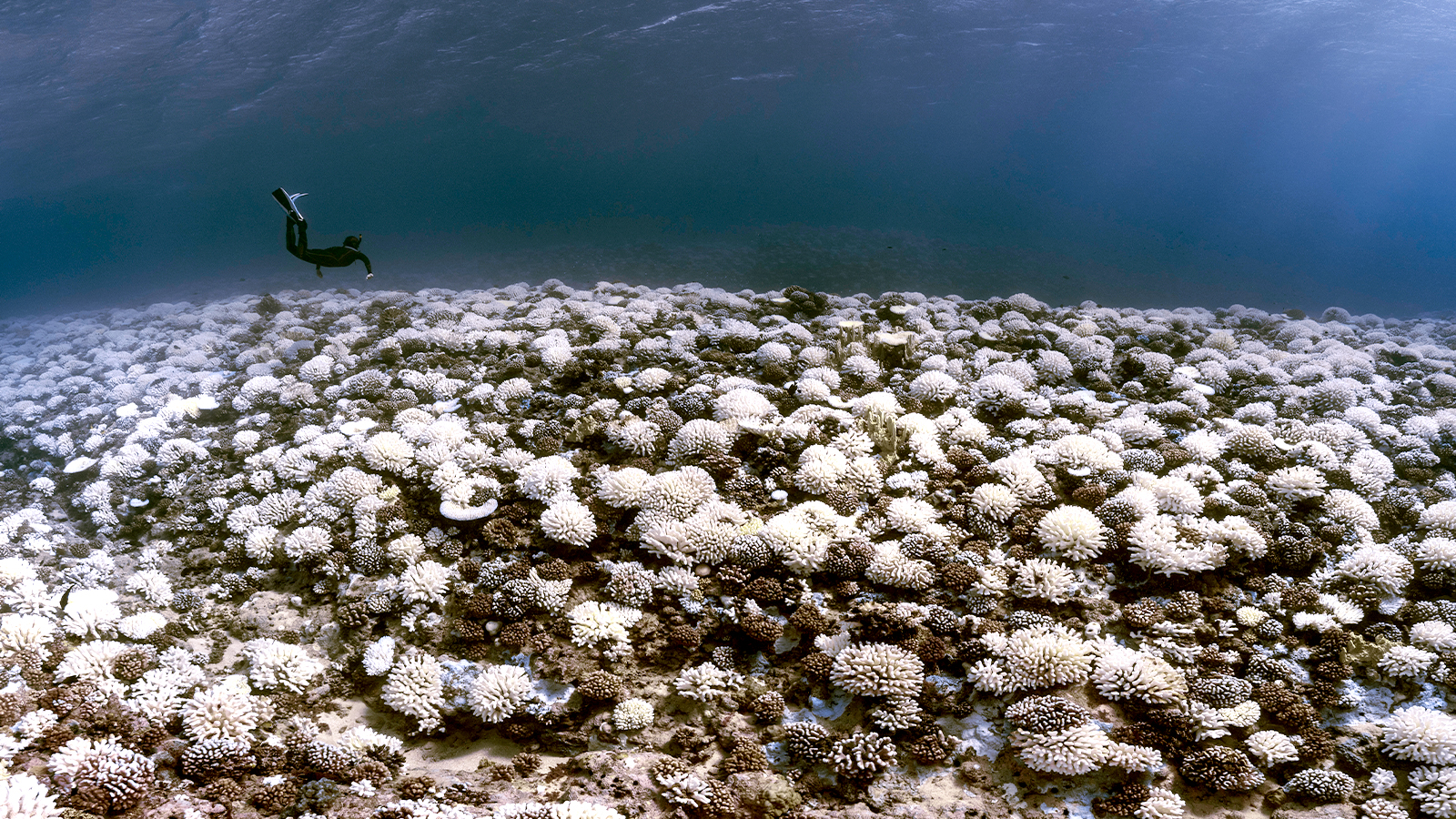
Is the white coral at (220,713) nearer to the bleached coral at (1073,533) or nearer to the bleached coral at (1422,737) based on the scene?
the bleached coral at (1073,533)

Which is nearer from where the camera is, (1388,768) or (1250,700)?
(1388,768)

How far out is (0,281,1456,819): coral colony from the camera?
3943 mm

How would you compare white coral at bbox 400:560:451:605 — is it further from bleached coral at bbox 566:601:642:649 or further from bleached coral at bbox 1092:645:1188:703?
bleached coral at bbox 1092:645:1188:703

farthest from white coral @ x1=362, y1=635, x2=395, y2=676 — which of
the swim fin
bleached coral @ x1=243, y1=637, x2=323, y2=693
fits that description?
the swim fin

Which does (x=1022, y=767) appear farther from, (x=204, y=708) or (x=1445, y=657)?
(x=204, y=708)

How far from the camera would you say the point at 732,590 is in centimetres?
516

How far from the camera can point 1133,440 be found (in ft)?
23.7

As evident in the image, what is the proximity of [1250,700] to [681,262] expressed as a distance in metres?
31.2

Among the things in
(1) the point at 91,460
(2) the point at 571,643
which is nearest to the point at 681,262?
(1) the point at 91,460

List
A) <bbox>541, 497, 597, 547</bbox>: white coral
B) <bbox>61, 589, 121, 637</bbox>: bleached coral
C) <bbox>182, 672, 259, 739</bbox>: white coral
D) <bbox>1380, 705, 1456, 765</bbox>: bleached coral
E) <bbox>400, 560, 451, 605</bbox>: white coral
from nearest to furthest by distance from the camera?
<bbox>1380, 705, 1456, 765</bbox>: bleached coral < <bbox>182, 672, 259, 739</bbox>: white coral < <bbox>61, 589, 121, 637</bbox>: bleached coral < <bbox>400, 560, 451, 605</bbox>: white coral < <bbox>541, 497, 597, 547</bbox>: white coral

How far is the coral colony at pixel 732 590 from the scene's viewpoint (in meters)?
3.94

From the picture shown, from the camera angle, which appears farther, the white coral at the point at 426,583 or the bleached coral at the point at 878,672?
the white coral at the point at 426,583

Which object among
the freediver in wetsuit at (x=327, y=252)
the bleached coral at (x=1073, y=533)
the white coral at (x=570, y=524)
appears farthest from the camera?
the freediver in wetsuit at (x=327, y=252)

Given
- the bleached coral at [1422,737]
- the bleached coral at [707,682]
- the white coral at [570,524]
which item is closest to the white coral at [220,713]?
the white coral at [570,524]
